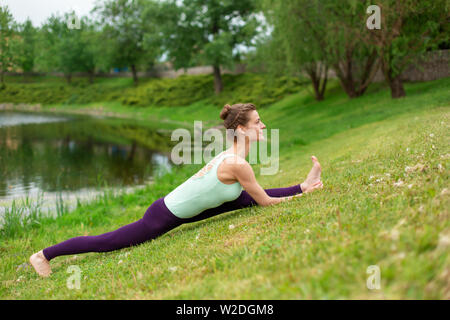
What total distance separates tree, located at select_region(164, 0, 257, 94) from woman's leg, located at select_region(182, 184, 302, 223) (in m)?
43.2

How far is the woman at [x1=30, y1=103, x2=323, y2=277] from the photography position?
5.54 meters

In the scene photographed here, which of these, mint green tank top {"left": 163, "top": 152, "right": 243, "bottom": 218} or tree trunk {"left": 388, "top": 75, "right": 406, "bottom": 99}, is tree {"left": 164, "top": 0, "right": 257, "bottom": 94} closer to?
tree trunk {"left": 388, "top": 75, "right": 406, "bottom": 99}

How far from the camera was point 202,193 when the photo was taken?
219 inches

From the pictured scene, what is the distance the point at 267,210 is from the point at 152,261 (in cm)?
182

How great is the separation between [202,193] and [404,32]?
20.7 m

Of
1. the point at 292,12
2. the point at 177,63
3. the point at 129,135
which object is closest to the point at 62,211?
the point at 292,12

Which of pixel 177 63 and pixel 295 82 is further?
pixel 177 63

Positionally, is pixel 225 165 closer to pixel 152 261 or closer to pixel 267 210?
pixel 267 210

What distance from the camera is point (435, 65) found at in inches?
1006

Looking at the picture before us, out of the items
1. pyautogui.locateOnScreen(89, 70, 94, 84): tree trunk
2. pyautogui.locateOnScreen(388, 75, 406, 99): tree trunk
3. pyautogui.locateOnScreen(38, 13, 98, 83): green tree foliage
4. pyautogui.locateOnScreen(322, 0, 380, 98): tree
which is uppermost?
pyautogui.locateOnScreen(38, 13, 98, 83): green tree foliage

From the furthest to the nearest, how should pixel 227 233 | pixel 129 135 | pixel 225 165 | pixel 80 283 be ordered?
pixel 129 135 < pixel 225 165 < pixel 227 233 < pixel 80 283

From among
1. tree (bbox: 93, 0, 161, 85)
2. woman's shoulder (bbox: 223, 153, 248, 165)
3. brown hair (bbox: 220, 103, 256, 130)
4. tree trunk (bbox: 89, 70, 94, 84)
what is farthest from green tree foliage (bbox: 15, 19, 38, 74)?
tree trunk (bbox: 89, 70, 94, 84)

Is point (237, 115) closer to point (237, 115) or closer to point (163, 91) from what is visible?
point (237, 115)

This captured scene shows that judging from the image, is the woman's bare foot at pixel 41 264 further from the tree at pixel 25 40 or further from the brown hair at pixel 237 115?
the tree at pixel 25 40
